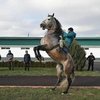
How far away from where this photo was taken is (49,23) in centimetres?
1391

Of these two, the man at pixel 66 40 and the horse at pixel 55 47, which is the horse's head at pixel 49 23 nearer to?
the horse at pixel 55 47

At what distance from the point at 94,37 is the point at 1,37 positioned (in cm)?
1669

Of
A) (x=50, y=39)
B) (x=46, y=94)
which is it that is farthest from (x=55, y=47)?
(x=46, y=94)

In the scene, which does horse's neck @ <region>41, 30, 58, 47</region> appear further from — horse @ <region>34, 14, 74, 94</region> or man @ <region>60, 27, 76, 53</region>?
man @ <region>60, 27, 76, 53</region>

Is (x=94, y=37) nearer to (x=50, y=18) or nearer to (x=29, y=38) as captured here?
(x=29, y=38)

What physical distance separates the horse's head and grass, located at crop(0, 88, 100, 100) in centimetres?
214

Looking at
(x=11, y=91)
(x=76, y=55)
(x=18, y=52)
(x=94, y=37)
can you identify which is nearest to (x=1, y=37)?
(x=18, y=52)

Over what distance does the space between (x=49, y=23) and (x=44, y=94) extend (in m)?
2.28

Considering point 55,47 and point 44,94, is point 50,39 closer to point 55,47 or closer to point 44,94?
point 55,47

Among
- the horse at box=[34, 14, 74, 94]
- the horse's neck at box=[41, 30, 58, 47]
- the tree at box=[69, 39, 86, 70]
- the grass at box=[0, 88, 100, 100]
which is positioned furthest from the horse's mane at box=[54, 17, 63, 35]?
the tree at box=[69, 39, 86, 70]

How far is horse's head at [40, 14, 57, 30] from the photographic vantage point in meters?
13.9

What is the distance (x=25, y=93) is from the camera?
1394 cm

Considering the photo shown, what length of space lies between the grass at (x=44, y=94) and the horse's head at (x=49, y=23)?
2.14m

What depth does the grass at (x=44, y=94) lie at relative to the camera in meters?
13.0
